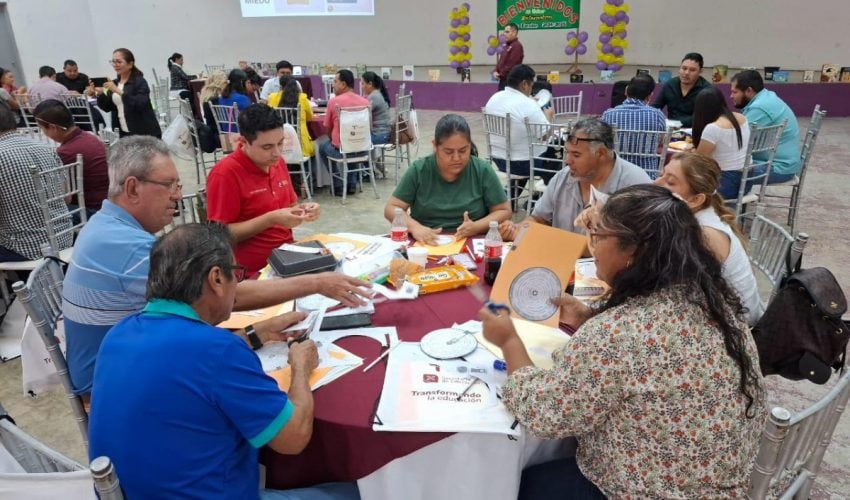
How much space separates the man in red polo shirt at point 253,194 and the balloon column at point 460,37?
9.23m

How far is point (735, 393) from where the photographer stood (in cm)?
119

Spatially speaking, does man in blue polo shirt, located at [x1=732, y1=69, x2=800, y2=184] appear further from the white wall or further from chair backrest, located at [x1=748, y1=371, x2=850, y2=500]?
the white wall

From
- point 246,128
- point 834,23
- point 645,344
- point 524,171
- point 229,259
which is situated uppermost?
point 834,23

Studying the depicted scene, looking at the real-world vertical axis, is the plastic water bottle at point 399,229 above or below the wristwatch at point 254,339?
above

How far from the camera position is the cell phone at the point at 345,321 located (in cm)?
175

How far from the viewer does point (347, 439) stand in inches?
52.9

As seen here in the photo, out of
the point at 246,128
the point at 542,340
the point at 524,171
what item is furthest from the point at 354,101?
the point at 542,340

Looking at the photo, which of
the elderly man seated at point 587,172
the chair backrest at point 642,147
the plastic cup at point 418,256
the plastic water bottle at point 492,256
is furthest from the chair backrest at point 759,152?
the plastic cup at point 418,256

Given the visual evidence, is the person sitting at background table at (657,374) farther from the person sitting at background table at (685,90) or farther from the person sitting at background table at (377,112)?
the person sitting at background table at (377,112)

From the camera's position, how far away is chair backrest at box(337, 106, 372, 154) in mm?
5465

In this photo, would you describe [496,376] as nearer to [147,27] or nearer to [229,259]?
[229,259]

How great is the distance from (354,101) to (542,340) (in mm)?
4502

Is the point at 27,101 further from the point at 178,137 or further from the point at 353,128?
the point at 353,128

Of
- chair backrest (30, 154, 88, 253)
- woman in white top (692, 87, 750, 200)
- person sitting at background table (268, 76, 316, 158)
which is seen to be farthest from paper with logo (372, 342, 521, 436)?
person sitting at background table (268, 76, 316, 158)
